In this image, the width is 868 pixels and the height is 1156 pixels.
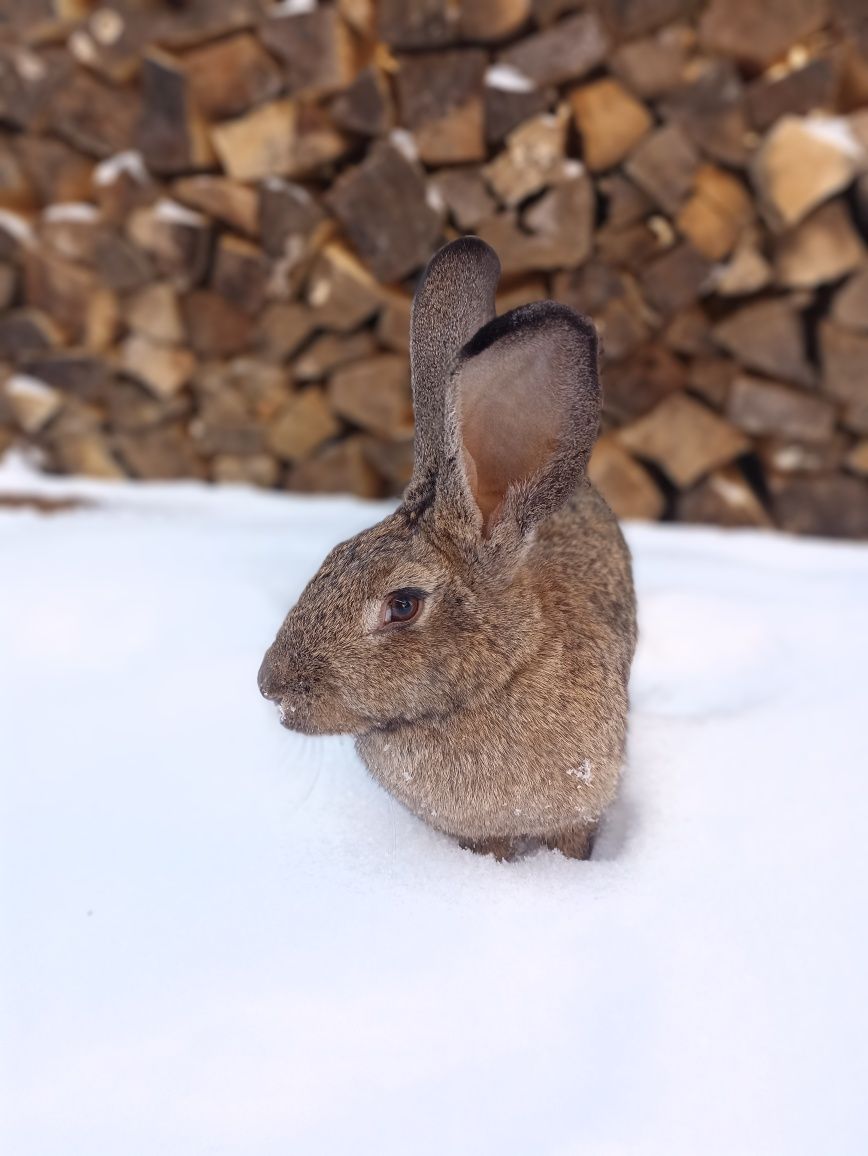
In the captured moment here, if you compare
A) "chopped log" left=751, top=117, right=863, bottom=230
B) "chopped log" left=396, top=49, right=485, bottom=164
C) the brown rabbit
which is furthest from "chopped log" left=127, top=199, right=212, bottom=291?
the brown rabbit

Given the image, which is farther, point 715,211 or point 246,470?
point 246,470

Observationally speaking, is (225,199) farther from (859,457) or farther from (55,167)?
(859,457)

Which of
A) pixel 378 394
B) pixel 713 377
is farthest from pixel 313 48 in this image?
pixel 713 377

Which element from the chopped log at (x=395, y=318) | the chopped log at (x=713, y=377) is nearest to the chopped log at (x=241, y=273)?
the chopped log at (x=395, y=318)

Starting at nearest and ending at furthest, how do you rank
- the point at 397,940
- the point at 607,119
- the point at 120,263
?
1. the point at 397,940
2. the point at 607,119
3. the point at 120,263

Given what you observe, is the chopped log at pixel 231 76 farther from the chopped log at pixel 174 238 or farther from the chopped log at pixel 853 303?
the chopped log at pixel 853 303

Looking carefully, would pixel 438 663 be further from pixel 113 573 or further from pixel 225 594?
pixel 113 573
